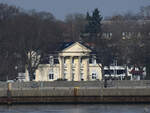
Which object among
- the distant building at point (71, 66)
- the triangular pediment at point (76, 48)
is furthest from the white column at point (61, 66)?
the triangular pediment at point (76, 48)

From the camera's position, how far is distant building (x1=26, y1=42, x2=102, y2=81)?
121 metres

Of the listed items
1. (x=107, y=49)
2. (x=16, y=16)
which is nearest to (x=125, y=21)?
(x=16, y=16)

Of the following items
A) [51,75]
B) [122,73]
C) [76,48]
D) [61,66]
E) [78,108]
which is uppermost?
[76,48]

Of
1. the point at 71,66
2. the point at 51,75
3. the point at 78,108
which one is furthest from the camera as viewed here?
the point at 71,66

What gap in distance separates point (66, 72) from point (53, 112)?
58749 mm

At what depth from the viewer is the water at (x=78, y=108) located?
212 feet

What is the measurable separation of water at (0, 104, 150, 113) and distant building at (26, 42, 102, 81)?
1993 inches

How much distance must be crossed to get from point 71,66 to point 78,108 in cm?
5501

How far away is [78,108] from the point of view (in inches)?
2662

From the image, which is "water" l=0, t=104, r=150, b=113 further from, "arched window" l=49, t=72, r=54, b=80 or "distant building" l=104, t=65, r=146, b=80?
"arched window" l=49, t=72, r=54, b=80

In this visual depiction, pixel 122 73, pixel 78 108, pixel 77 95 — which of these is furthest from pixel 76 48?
pixel 78 108

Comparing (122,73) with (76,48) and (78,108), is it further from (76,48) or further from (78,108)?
(78,108)

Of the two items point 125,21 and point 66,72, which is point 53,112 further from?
point 125,21

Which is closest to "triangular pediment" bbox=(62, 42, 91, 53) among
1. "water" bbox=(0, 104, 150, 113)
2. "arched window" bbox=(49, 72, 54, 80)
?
"arched window" bbox=(49, 72, 54, 80)
